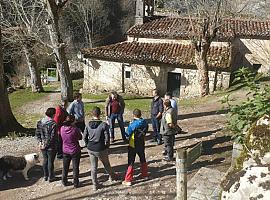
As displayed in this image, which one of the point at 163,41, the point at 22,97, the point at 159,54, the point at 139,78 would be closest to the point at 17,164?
the point at 159,54

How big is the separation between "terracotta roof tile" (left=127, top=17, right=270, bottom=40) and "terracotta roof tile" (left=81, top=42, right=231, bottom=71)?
623mm

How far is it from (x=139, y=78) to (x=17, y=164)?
52.7 ft

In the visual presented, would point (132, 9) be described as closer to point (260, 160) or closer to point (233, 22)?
point (233, 22)

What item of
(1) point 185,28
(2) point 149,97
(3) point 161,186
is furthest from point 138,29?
(3) point 161,186

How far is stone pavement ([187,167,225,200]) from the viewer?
6815mm

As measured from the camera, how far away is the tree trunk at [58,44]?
632 inches

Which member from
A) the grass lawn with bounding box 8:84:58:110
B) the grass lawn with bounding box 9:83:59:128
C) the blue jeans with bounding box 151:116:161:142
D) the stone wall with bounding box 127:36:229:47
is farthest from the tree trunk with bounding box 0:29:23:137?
the stone wall with bounding box 127:36:229:47

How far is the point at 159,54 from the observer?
927 inches

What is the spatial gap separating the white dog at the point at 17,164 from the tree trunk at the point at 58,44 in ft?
28.3

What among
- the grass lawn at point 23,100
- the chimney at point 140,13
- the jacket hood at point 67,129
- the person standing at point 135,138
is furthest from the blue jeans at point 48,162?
the chimney at point 140,13

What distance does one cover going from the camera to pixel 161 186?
8.22 meters

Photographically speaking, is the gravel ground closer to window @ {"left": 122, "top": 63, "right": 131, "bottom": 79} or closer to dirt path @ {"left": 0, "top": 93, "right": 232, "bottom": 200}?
dirt path @ {"left": 0, "top": 93, "right": 232, "bottom": 200}

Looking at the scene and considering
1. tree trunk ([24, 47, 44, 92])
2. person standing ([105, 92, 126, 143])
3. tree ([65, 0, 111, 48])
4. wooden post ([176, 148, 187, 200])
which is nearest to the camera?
wooden post ([176, 148, 187, 200])

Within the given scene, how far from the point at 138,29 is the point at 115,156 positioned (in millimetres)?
16423
